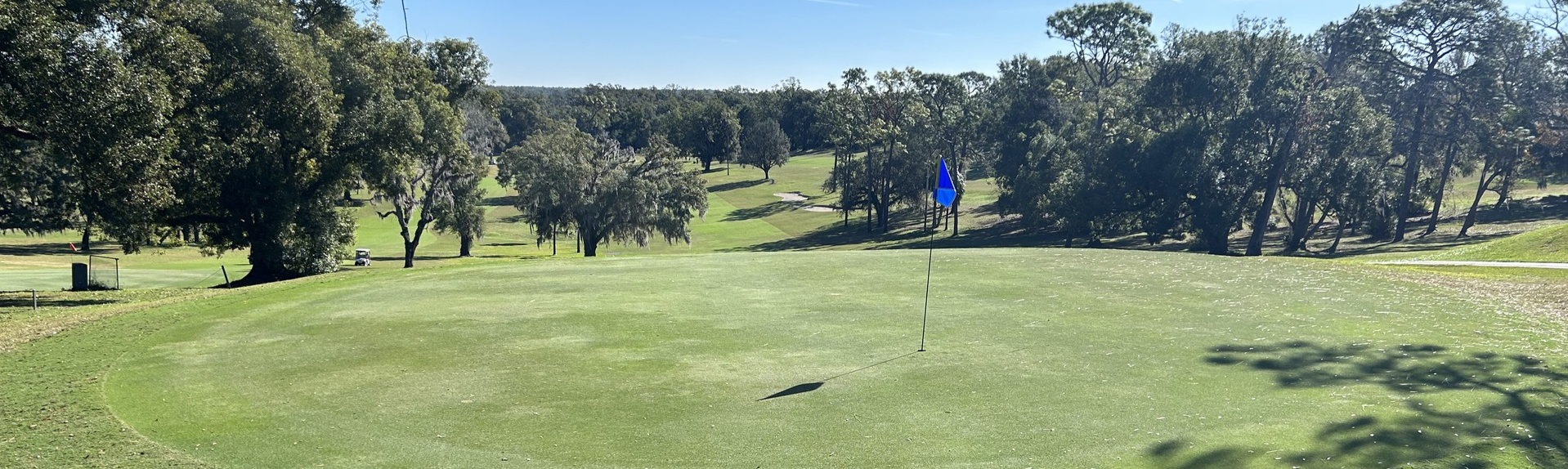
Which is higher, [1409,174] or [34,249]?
[1409,174]

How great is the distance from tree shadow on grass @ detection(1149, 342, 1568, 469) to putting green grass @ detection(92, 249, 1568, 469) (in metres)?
0.05

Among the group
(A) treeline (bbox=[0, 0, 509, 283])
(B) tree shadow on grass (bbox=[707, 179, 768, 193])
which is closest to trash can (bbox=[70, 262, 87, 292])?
(A) treeline (bbox=[0, 0, 509, 283])

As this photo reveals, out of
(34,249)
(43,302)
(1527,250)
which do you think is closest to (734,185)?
(34,249)

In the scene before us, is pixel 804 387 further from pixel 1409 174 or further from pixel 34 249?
pixel 34 249

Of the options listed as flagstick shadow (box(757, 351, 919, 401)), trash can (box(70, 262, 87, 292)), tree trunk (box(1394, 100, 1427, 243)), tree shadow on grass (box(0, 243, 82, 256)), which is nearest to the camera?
flagstick shadow (box(757, 351, 919, 401))

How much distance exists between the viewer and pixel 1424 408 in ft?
37.5

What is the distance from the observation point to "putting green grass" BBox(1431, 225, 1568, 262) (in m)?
30.5

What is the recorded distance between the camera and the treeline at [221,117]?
758 inches

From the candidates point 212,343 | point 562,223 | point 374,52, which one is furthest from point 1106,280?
point 562,223

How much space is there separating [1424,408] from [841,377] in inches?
288

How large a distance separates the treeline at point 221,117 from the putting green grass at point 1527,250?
3739cm

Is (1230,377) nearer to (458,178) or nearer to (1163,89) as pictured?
(1163,89)

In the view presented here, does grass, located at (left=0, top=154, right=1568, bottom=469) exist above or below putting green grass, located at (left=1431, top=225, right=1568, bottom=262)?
below

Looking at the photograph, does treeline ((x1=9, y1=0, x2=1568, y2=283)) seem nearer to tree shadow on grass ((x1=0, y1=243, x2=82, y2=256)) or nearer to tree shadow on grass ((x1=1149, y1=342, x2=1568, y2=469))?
tree shadow on grass ((x1=0, y1=243, x2=82, y2=256))
